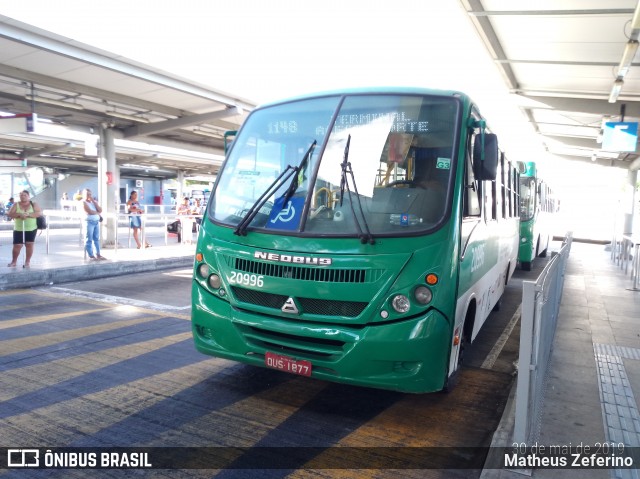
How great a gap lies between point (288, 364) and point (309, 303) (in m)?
0.53

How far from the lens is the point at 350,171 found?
4.44 metres

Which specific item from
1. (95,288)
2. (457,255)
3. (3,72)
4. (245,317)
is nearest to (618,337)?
(457,255)

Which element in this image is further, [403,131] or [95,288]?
[95,288]

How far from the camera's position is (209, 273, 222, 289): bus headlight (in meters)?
4.55

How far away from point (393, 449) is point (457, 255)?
158cm

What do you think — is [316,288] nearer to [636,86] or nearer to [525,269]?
[636,86]

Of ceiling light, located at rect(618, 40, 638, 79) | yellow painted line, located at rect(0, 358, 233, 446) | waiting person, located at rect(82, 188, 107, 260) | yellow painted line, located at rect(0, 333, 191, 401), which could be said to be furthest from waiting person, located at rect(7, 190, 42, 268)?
ceiling light, located at rect(618, 40, 638, 79)

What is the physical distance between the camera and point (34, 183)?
136 feet

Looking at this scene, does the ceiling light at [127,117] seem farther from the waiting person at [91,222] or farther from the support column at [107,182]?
the waiting person at [91,222]

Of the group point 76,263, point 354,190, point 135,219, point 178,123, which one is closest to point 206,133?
point 178,123

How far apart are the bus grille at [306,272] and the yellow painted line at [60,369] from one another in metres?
2.14

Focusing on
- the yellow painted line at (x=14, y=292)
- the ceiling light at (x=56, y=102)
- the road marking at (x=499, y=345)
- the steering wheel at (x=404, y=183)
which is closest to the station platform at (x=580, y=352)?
the yellow painted line at (x=14, y=292)

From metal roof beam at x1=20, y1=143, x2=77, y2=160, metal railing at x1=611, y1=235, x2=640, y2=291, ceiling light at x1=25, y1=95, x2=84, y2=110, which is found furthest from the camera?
metal roof beam at x1=20, y1=143, x2=77, y2=160

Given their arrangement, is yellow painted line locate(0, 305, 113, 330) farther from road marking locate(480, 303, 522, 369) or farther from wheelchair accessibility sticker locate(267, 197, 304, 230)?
road marking locate(480, 303, 522, 369)
